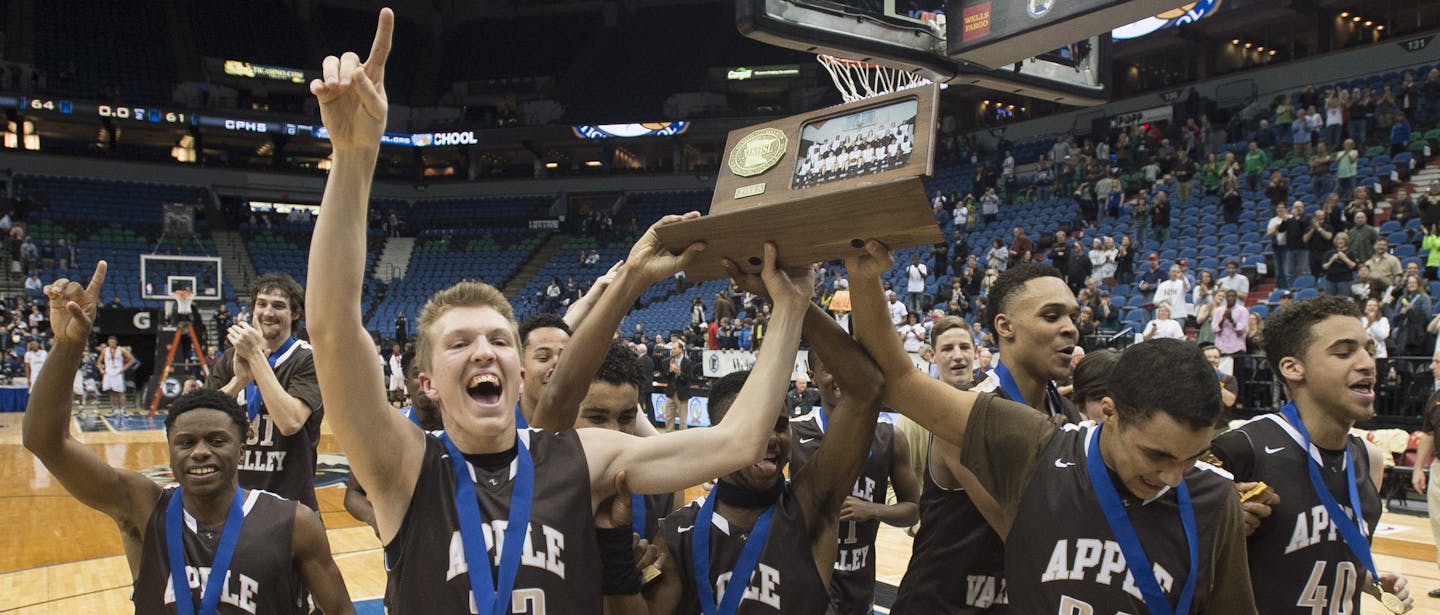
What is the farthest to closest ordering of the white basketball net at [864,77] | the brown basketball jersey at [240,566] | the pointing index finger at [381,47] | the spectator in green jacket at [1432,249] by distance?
the spectator in green jacket at [1432,249], the white basketball net at [864,77], the brown basketball jersey at [240,566], the pointing index finger at [381,47]

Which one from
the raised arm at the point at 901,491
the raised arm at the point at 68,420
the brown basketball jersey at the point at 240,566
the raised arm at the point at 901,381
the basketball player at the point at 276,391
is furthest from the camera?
the basketball player at the point at 276,391

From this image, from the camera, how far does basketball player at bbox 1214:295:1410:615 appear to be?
2.85m

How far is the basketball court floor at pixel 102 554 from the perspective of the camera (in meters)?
6.57

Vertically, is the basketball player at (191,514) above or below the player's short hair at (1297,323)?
below

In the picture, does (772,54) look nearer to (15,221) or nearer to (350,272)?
(15,221)

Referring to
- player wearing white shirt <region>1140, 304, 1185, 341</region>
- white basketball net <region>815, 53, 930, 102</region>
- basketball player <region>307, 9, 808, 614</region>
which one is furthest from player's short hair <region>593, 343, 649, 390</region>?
player wearing white shirt <region>1140, 304, 1185, 341</region>

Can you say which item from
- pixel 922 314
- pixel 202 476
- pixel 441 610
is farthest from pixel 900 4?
pixel 922 314

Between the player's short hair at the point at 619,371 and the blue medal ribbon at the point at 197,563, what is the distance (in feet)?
3.81

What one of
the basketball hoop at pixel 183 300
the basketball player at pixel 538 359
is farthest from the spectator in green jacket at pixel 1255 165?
the basketball hoop at pixel 183 300

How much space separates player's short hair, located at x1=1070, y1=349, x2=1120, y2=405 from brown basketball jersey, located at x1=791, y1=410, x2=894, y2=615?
75 cm

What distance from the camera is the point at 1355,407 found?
299 centimetres

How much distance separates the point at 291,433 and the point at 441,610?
2750mm

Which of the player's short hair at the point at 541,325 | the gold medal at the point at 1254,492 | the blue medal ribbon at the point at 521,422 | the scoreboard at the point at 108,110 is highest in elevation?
the scoreboard at the point at 108,110

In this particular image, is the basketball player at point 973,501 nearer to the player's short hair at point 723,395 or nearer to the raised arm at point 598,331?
the player's short hair at point 723,395
